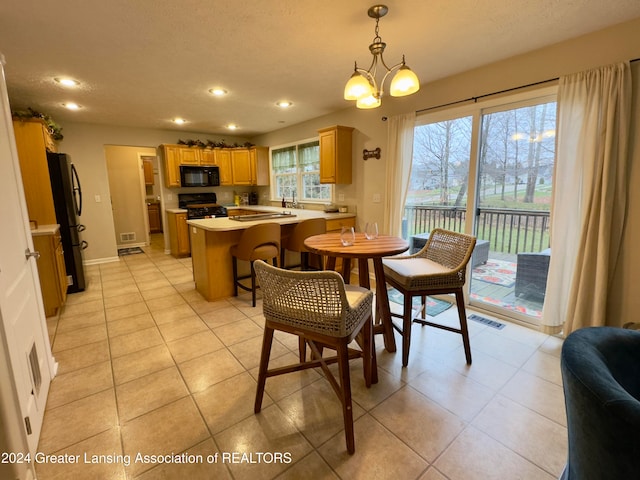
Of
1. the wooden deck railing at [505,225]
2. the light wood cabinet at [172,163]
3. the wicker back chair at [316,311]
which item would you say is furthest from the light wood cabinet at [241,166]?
the wicker back chair at [316,311]

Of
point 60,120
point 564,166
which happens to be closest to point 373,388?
point 564,166

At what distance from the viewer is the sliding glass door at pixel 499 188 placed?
8.90 feet

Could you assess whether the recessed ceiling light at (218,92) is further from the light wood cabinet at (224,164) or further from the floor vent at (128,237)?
the floor vent at (128,237)

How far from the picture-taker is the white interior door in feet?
4.49

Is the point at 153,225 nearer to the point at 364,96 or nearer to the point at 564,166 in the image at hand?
the point at 364,96

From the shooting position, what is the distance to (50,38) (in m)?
2.18

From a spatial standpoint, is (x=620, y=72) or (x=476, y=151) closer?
(x=620, y=72)

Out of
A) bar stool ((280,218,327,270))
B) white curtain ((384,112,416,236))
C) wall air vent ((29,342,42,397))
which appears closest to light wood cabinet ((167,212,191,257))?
bar stool ((280,218,327,270))

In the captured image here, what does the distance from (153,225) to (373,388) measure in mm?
8033

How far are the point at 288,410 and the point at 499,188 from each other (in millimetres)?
2767

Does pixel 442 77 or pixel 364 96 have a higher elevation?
pixel 442 77

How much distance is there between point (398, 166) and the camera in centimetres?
354

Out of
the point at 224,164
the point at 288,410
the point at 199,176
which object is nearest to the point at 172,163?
the point at 199,176

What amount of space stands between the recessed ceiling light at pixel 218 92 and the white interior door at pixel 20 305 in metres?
1.93
